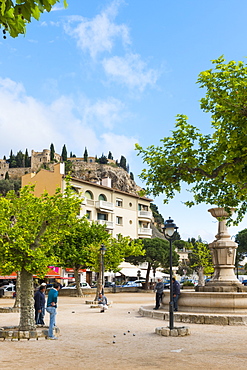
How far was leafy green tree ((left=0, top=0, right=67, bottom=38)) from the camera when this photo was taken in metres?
4.07

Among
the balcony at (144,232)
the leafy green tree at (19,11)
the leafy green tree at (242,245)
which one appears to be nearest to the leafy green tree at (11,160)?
the leafy green tree at (242,245)

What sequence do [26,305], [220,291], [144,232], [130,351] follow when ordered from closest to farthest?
[130,351], [26,305], [220,291], [144,232]

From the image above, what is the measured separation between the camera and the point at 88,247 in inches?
1455

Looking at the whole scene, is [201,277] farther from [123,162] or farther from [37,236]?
[123,162]

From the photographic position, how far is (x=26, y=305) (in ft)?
38.5

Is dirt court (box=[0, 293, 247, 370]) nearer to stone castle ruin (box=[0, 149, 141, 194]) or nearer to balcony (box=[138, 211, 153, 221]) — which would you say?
balcony (box=[138, 211, 153, 221])

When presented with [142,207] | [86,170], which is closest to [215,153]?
[142,207]

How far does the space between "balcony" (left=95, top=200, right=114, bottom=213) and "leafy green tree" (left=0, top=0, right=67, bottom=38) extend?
53776 mm

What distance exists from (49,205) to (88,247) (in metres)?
25.2

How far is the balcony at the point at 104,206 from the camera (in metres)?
58.0

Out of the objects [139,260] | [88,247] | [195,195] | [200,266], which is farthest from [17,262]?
[200,266]

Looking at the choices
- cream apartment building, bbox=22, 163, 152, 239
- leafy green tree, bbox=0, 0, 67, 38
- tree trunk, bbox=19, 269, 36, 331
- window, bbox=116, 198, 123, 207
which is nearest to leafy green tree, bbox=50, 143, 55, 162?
cream apartment building, bbox=22, 163, 152, 239

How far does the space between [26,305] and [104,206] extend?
47.0m

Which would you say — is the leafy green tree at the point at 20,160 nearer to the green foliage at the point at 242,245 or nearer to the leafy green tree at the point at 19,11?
the green foliage at the point at 242,245
